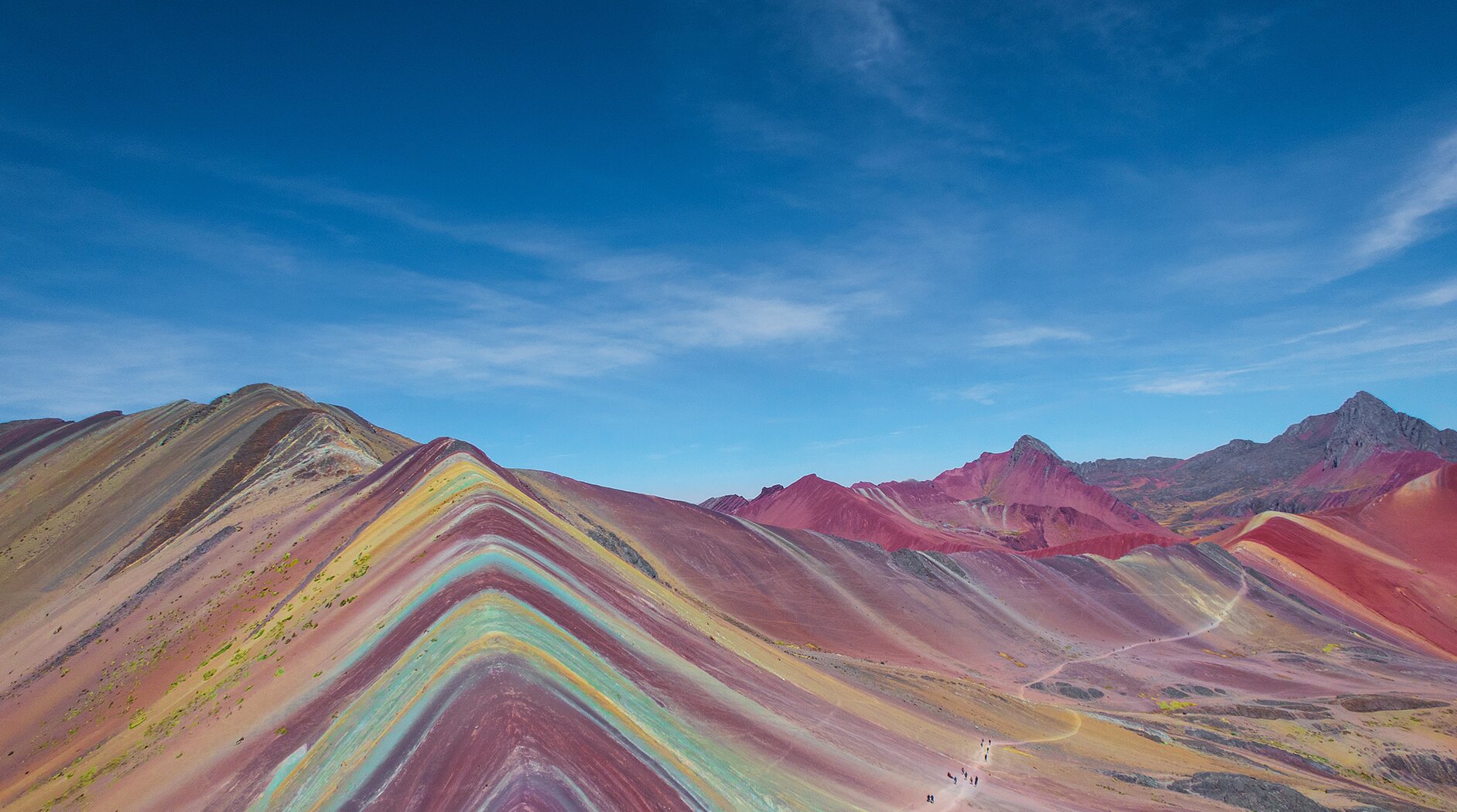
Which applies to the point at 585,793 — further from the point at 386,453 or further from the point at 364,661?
the point at 386,453

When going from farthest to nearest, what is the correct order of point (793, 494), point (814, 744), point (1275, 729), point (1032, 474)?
point (1032, 474)
point (793, 494)
point (1275, 729)
point (814, 744)

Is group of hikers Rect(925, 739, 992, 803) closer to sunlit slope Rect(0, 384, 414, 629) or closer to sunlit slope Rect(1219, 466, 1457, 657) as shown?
sunlit slope Rect(0, 384, 414, 629)

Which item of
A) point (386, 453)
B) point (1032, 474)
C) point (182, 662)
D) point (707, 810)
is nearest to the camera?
point (707, 810)

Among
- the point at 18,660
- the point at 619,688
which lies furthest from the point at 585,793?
the point at 18,660

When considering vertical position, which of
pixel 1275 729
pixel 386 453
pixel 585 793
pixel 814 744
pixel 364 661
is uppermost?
pixel 386 453

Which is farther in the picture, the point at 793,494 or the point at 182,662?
the point at 793,494

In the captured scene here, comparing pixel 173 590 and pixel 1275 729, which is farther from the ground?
pixel 173 590

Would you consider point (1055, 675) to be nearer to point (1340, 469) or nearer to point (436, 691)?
point (436, 691)

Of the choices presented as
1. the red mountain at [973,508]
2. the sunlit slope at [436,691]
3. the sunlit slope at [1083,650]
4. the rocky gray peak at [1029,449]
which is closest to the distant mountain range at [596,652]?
the sunlit slope at [436,691]
